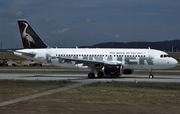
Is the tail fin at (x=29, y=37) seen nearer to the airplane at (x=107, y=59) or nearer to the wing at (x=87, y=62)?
the airplane at (x=107, y=59)

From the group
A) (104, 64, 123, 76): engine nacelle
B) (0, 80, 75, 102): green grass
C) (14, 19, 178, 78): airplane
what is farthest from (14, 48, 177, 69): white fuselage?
(0, 80, 75, 102): green grass

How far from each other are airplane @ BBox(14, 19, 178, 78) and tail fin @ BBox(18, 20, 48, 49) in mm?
1645

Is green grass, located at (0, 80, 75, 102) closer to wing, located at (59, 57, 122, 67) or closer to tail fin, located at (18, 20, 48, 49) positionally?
wing, located at (59, 57, 122, 67)

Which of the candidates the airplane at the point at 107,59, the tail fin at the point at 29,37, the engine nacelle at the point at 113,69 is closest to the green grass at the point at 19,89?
the engine nacelle at the point at 113,69

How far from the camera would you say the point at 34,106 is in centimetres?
1697

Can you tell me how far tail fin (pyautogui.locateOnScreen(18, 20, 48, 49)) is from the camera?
149 feet

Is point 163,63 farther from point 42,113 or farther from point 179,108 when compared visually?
point 42,113

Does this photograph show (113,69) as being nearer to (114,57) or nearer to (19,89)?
(114,57)

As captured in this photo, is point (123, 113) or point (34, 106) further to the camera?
point (34, 106)

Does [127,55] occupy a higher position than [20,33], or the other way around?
[20,33]

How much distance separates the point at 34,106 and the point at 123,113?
5712 millimetres

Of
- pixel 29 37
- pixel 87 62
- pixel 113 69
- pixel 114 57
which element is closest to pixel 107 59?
pixel 114 57

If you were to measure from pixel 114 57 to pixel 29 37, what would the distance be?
603 inches

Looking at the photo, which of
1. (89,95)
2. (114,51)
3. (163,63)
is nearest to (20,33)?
(114,51)
